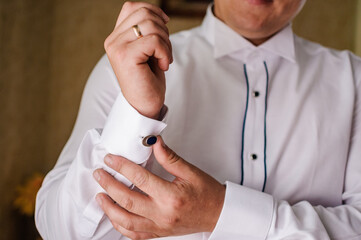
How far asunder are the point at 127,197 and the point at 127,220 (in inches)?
1.9

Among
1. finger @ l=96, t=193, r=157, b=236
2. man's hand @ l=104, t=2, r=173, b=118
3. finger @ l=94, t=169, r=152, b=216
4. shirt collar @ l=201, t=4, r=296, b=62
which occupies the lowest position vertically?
finger @ l=96, t=193, r=157, b=236

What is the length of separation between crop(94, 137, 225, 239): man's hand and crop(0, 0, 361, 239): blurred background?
1604 millimetres

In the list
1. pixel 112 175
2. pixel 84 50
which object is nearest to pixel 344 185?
pixel 112 175

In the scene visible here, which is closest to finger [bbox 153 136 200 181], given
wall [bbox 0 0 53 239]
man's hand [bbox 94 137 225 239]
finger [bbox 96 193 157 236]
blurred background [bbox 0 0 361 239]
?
man's hand [bbox 94 137 225 239]

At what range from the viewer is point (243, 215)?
0.83 metres

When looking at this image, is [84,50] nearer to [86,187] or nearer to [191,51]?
[191,51]

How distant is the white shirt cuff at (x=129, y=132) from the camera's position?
777 millimetres

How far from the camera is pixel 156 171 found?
0.99 meters

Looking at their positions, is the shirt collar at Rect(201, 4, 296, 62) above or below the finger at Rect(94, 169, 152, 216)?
above

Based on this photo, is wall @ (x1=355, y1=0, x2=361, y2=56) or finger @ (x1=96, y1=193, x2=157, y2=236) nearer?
finger @ (x1=96, y1=193, x2=157, y2=236)

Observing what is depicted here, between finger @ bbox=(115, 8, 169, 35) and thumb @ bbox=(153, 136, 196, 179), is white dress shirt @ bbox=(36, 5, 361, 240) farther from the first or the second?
finger @ bbox=(115, 8, 169, 35)

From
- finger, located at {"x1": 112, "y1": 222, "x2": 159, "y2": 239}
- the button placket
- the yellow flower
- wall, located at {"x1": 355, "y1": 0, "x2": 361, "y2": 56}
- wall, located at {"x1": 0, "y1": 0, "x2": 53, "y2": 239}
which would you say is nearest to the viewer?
finger, located at {"x1": 112, "y1": 222, "x2": 159, "y2": 239}

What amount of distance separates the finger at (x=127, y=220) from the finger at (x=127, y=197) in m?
0.02

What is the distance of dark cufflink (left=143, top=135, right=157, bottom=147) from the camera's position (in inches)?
30.8
